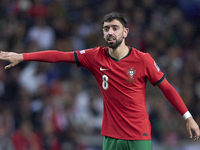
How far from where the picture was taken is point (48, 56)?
14.2ft

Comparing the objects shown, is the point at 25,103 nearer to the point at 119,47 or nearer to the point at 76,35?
the point at 76,35

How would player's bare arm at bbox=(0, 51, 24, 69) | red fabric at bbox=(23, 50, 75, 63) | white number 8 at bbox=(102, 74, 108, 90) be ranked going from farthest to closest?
white number 8 at bbox=(102, 74, 108, 90), red fabric at bbox=(23, 50, 75, 63), player's bare arm at bbox=(0, 51, 24, 69)

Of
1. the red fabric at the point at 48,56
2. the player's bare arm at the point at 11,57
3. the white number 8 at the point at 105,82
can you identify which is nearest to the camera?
the player's bare arm at the point at 11,57

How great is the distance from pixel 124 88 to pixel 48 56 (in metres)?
0.90

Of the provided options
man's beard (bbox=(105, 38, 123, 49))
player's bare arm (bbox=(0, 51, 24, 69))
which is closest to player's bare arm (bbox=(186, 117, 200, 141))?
man's beard (bbox=(105, 38, 123, 49))

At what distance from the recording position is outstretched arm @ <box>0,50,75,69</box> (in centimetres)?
415

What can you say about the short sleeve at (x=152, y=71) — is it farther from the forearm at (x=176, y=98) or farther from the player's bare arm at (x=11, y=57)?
the player's bare arm at (x=11, y=57)

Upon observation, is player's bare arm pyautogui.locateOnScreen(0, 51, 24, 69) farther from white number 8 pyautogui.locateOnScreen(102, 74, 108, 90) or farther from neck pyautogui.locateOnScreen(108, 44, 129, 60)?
neck pyautogui.locateOnScreen(108, 44, 129, 60)

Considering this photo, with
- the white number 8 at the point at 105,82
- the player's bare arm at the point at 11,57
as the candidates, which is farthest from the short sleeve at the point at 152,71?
the player's bare arm at the point at 11,57

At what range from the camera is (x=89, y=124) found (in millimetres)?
8094

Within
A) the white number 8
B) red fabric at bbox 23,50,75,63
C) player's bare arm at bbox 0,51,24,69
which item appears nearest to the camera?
player's bare arm at bbox 0,51,24,69

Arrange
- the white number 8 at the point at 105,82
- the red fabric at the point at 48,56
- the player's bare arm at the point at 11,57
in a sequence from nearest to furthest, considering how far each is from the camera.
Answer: the player's bare arm at the point at 11,57 → the red fabric at the point at 48,56 → the white number 8 at the point at 105,82

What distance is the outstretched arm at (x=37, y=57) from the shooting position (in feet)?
13.6

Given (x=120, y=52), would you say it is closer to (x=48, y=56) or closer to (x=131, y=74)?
(x=131, y=74)
